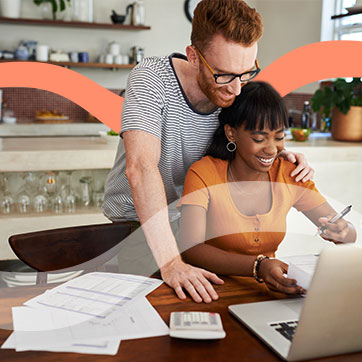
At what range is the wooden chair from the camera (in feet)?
5.11

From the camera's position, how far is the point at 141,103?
1466 millimetres

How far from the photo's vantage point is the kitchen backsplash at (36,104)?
5430mm

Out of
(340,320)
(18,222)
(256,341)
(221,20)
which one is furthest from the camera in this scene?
(18,222)

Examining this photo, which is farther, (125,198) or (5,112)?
(5,112)

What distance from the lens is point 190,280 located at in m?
1.20

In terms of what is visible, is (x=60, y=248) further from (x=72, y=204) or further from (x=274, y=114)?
(x=72, y=204)

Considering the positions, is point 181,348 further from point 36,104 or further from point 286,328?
point 36,104

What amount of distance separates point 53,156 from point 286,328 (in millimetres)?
1840

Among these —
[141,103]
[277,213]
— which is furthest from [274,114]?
[141,103]

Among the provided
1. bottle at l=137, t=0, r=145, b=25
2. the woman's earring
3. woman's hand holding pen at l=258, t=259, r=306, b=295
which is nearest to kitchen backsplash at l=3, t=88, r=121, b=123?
bottle at l=137, t=0, r=145, b=25

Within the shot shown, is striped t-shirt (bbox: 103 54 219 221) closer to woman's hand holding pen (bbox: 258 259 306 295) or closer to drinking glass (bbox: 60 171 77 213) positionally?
woman's hand holding pen (bbox: 258 259 306 295)

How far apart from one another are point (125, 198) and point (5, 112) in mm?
3939
